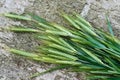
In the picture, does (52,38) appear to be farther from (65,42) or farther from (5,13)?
(5,13)

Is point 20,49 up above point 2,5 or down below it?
below

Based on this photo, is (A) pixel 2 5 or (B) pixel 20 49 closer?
(B) pixel 20 49

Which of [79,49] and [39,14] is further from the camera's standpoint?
[39,14]

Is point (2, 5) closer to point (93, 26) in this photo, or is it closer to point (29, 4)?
point (29, 4)

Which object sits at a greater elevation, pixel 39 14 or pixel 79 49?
pixel 39 14

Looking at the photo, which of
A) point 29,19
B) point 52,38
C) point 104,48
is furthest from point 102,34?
point 29,19
